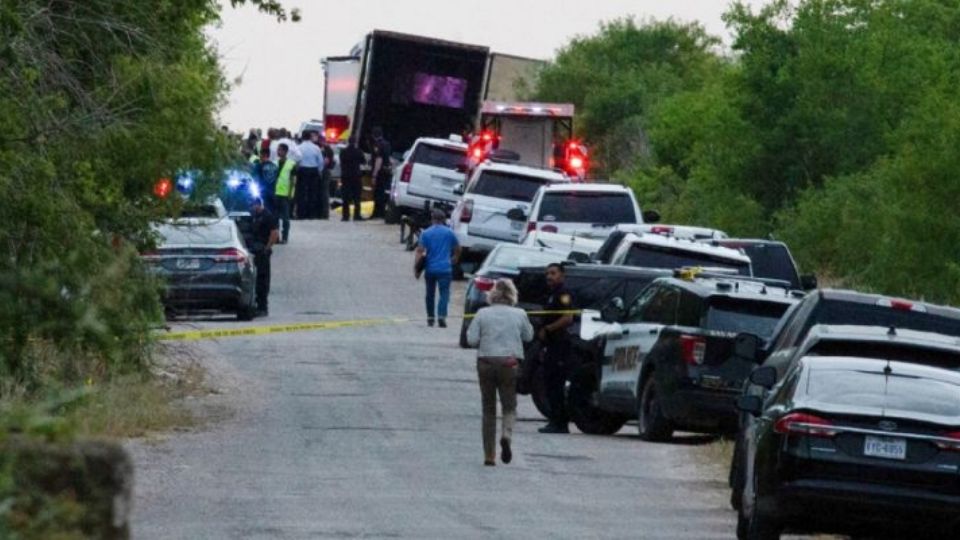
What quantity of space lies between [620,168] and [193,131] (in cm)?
4844

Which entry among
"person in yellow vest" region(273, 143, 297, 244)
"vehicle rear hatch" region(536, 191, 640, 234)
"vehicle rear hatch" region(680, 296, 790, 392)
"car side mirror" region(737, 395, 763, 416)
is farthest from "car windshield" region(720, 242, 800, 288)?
"car side mirror" region(737, 395, 763, 416)

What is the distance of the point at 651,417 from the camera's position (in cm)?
2348

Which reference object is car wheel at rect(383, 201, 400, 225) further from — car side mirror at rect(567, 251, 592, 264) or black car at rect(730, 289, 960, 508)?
black car at rect(730, 289, 960, 508)

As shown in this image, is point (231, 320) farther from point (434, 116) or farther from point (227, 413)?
point (434, 116)

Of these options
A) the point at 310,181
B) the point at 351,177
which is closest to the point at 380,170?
the point at 351,177

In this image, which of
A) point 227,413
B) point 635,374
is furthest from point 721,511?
point 227,413

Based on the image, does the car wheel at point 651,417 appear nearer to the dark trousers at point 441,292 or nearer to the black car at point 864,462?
the black car at point 864,462

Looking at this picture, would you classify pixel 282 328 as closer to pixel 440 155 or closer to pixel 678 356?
pixel 678 356

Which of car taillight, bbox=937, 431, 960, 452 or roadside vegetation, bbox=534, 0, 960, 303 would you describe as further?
roadside vegetation, bbox=534, 0, 960, 303

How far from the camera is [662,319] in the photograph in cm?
2388

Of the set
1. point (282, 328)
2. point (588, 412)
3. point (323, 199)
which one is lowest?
point (282, 328)

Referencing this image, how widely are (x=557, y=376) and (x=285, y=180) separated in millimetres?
20784

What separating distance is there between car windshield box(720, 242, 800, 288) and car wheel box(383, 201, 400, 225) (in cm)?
1866

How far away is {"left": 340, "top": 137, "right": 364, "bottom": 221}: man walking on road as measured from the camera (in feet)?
172
